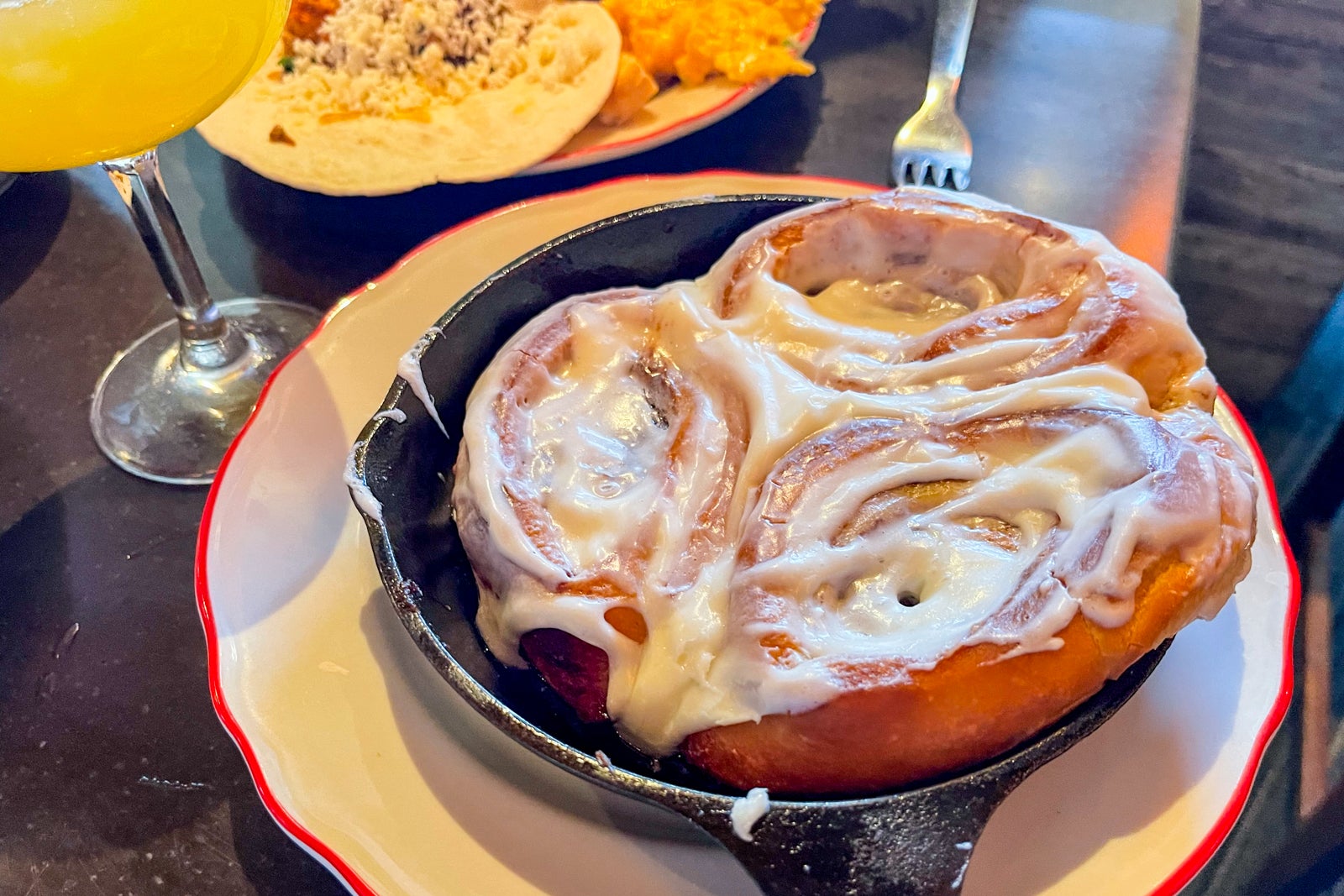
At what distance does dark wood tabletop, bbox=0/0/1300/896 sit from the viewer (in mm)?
1063

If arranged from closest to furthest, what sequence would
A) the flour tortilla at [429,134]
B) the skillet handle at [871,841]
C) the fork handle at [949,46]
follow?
the skillet handle at [871,841] → the flour tortilla at [429,134] → the fork handle at [949,46]

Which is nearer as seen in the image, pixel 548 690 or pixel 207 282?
pixel 548 690

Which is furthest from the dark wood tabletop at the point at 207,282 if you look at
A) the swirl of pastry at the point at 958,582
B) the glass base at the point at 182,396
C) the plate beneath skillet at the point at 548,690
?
the swirl of pastry at the point at 958,582

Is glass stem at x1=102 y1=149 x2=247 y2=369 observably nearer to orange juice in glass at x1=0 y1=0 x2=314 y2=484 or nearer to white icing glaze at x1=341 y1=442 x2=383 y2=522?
orange juice in glass at x1=0 y1=0 x2=314 y2=484

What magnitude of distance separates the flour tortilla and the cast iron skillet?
0.47 meters

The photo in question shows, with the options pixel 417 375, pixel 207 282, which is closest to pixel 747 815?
pixel 417 375

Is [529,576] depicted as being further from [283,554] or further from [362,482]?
[283,554]

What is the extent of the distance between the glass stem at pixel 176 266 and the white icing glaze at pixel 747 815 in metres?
1.18

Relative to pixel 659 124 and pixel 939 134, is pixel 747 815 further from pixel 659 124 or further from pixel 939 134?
pixel 939 134

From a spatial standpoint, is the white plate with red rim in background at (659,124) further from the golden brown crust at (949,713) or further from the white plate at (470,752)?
the golden brown crust at (949,713)

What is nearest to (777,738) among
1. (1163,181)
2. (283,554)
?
(283,554)

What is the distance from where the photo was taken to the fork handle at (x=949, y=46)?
186 centimetres

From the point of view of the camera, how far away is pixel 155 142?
4.11 ft

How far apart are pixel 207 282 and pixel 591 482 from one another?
106 centimetres
